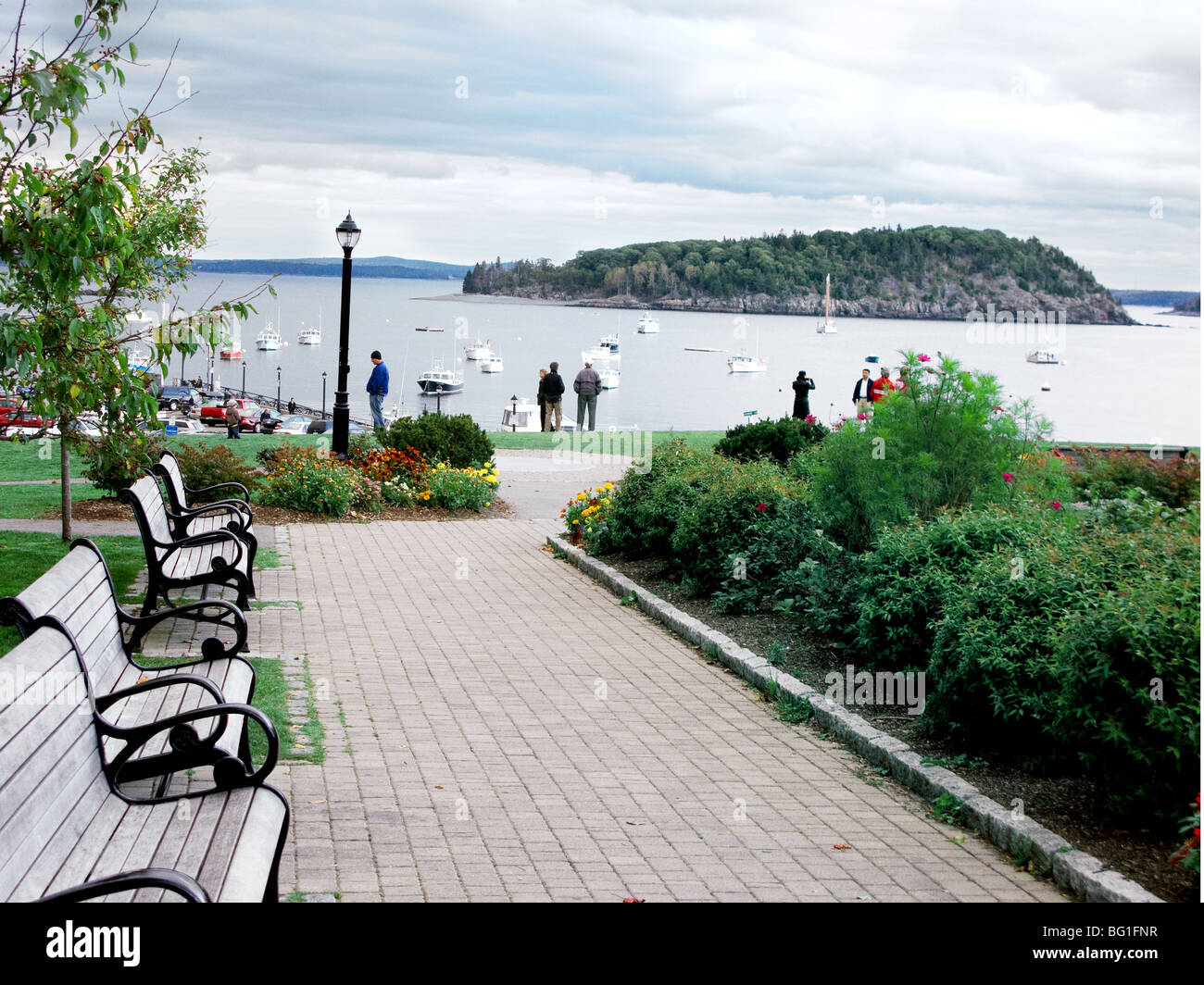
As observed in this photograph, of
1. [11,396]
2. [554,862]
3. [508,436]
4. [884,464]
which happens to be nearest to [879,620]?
[884,464]

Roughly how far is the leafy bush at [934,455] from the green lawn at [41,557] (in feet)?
17.7

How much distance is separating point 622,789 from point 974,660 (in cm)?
170

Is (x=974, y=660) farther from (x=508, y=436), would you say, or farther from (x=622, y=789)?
(x=508, y=436)

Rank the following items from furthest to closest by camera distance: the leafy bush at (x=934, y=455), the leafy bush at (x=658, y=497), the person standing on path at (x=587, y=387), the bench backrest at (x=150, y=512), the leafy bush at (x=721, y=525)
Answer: the person standing on path at (x=587, y=387) → the leafy bush at (x=658, y=497) → the leafy bush at (x=721, y=525) → the leafy bush at (x=934, y=455) → the bench backrest at (x=150, y=512)

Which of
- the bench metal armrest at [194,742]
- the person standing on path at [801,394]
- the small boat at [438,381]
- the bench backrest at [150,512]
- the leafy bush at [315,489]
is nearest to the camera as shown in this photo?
the bench metal armrest at [194,742]

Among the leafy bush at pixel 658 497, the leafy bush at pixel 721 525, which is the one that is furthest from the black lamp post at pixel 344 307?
the leafy bush at pixel 721 525

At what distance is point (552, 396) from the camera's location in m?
25.1

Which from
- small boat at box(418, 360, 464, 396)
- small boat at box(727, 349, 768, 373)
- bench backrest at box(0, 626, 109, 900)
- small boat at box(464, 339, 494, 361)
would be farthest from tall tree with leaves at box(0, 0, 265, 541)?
small boat at box(464, 339, 494, 361)

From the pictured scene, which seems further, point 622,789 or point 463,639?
point 463,639

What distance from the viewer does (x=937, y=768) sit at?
5180mm

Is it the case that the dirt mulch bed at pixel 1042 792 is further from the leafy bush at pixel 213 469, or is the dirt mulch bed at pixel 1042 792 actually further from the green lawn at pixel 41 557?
the leafy bush at pixel 213 469

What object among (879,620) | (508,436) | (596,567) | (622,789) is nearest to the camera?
(622,789)

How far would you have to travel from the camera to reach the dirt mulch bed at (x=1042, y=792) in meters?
4.08

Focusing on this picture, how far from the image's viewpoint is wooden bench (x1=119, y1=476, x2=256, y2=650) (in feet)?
23.2
